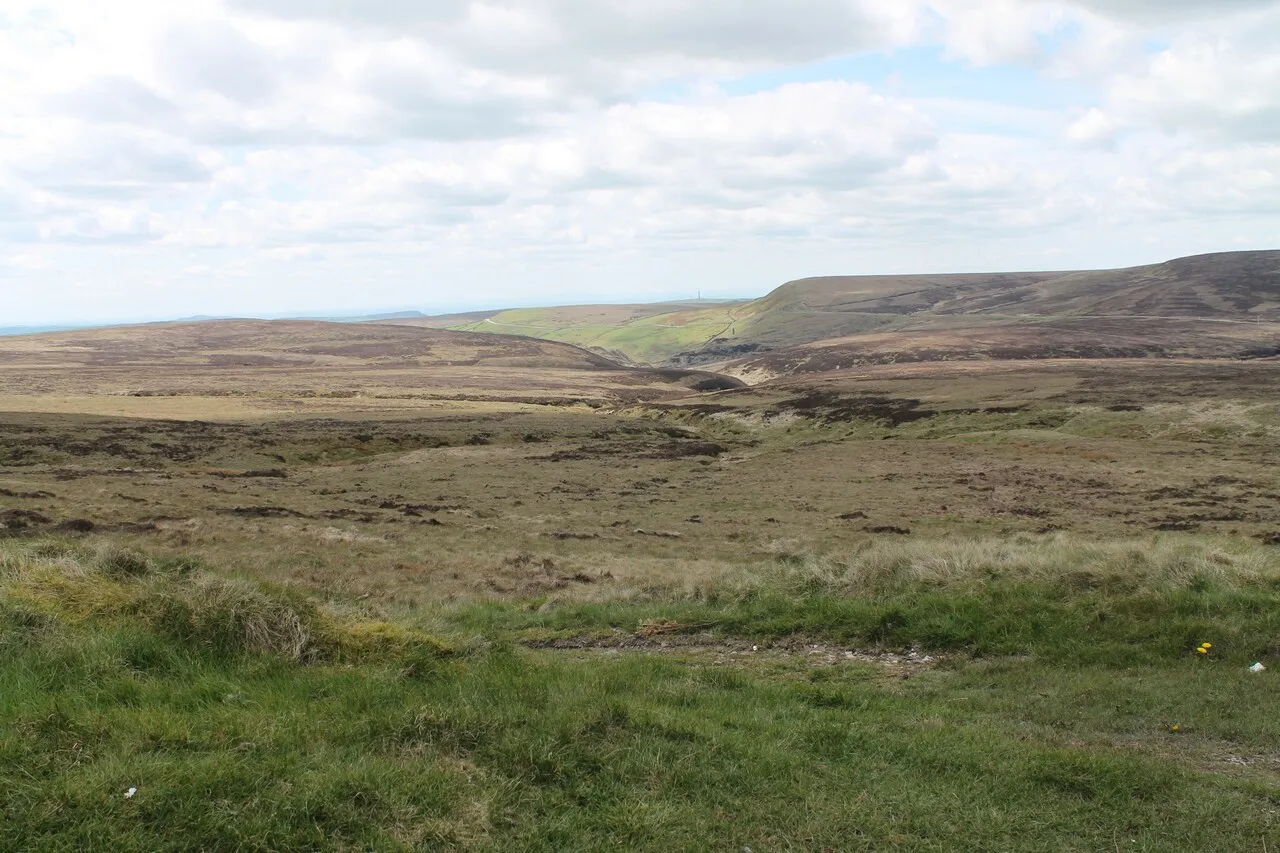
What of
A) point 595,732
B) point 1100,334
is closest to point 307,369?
point 1100,334

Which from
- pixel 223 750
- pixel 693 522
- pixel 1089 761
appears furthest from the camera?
pixel 693 522

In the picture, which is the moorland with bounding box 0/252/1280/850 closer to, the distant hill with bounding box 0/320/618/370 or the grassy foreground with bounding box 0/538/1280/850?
the grassy foreground with bounding box 0/538/1280/850

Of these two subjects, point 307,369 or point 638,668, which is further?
point 307,369

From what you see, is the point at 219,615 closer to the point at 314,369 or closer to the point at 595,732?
the point at 595,732

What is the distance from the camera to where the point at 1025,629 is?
10.6 m

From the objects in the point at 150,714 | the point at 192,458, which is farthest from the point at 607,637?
the point at 192,458

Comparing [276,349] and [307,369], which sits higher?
[276,349]

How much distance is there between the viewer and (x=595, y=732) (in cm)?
630

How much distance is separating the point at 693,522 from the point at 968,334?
12665cm

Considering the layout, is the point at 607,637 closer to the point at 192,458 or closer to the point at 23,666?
the point at 23,666

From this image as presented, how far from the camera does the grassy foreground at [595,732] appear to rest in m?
4.93

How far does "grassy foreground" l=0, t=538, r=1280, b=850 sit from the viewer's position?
4.93 m

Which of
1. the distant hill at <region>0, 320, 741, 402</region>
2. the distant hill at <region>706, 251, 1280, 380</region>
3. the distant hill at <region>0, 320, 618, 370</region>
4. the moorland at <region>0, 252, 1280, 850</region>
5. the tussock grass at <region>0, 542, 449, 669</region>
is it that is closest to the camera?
the moorland at <region>0, 252, 1280, 850</region>

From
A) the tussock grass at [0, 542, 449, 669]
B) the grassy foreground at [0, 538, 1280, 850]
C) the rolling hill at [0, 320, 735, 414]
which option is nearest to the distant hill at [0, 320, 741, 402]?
the rolling hill at [0, 320, 735, 414]
